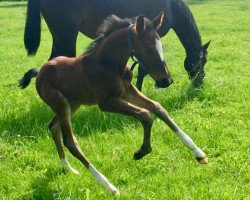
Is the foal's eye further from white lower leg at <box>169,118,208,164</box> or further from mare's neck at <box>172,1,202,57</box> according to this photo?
mare's neck at <box>172,1,202,57</box>

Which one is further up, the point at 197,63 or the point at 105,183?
the point at 105,183

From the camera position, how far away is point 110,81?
4383mm

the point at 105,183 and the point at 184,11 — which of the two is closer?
the point at 105,183

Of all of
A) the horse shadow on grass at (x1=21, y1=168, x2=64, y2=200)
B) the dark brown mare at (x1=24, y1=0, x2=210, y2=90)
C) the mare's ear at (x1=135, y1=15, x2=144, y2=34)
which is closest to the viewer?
the mare's ear at (x1=135, y1=15, x2=144, y2=34)

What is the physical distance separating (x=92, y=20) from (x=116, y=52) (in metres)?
3.69

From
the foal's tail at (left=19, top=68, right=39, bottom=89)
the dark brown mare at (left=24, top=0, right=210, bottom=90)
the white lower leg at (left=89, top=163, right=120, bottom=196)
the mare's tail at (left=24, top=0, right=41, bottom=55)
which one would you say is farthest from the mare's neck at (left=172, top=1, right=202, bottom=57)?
the white lower leg at (left=89, top=163, right=120, bottom=196)

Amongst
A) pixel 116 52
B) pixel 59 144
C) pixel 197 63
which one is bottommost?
pixel 197 63

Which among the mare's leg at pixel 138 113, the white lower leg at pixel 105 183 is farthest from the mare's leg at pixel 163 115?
the white lower leg at pixel 105 183

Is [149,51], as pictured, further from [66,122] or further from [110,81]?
[66,122]

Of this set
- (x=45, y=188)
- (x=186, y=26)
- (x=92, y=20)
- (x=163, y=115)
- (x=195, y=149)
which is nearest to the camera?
(x=195, y=149)

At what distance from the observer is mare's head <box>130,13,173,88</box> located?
4184 mm

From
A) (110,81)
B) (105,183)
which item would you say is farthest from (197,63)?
(105,183)

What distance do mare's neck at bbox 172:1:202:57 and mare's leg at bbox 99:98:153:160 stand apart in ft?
15.3

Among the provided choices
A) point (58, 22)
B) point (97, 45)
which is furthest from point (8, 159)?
point (58, 22)
